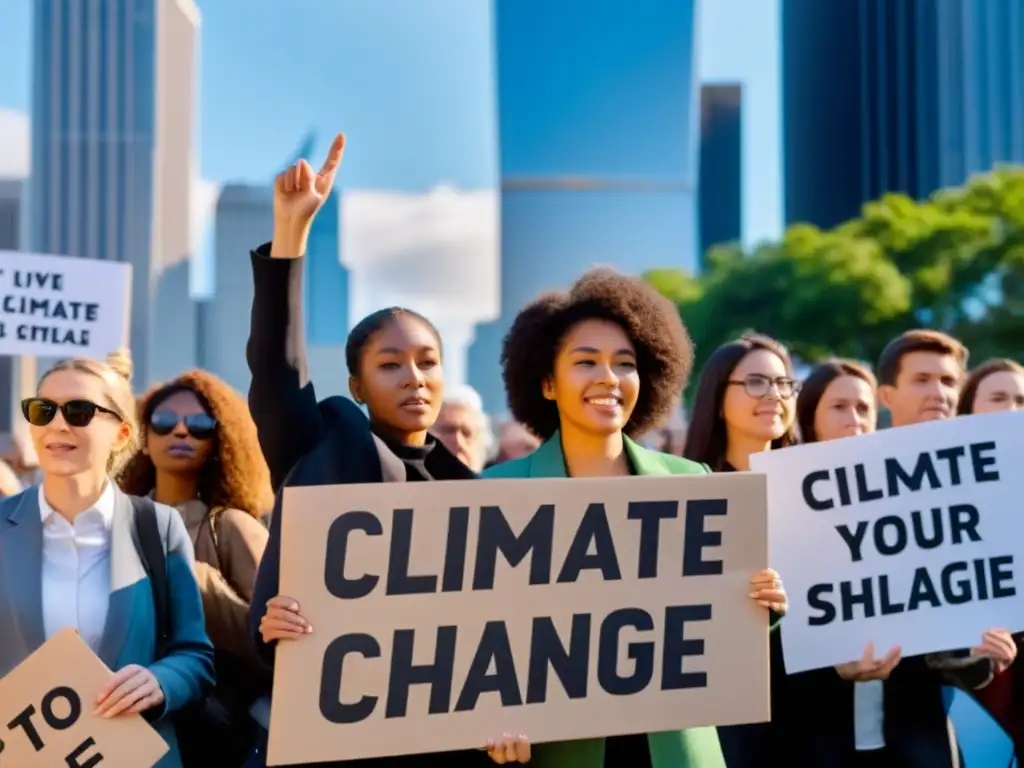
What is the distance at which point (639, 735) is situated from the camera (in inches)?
143

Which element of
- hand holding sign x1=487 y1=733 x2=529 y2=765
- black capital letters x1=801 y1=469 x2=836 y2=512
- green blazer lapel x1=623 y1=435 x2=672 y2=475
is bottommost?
hand holding sign x1=487 y1=733 x2=529 y2=765

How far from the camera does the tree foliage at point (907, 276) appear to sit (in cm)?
3347

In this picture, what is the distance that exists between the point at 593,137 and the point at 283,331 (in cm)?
12623

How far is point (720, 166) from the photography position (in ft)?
494

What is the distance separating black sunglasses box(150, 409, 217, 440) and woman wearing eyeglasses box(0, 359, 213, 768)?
108 cm

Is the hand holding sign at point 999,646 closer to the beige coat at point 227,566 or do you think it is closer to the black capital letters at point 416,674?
the black capital letters at point 416,674

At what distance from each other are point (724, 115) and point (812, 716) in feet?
516

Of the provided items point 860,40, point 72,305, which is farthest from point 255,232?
point 72,305

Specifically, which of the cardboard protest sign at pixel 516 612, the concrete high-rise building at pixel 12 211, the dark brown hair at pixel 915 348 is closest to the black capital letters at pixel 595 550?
the cardboard protest sign at pixel 516 612

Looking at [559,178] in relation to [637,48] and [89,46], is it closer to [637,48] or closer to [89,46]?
[637,48]

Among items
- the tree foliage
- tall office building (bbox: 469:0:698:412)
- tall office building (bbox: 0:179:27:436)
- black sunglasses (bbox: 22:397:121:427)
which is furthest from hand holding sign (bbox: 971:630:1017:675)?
tall office building (bbox: 0:179:27:436)

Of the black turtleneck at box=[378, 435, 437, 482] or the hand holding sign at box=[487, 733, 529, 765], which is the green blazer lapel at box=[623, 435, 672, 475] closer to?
the black turtleneck at box=[378, 435, 437, 482]

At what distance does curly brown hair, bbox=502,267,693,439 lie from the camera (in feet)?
12.7

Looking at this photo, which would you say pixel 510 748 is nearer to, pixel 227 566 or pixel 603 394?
pixel 603 394
